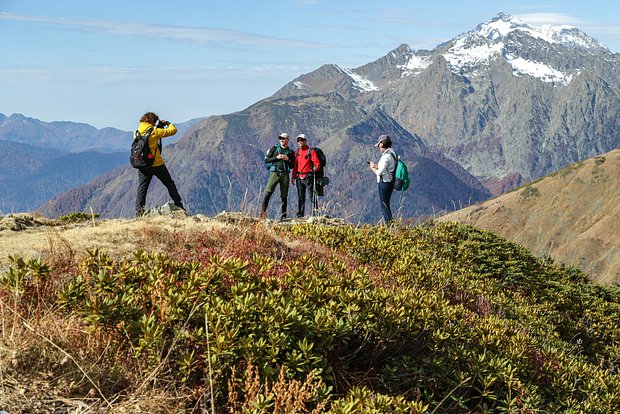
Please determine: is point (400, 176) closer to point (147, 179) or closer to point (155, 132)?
point (155, 132)

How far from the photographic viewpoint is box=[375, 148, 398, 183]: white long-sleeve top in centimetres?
1428

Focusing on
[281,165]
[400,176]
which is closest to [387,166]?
A: [400,176]

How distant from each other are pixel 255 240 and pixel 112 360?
4097 millimetres

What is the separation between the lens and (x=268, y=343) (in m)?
3.95

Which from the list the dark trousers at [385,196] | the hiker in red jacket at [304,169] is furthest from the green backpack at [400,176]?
the hiker in red jacket at [304,169]

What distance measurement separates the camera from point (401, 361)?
479 centimetres

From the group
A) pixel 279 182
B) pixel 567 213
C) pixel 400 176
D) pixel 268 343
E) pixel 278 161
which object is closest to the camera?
pixel 268 343

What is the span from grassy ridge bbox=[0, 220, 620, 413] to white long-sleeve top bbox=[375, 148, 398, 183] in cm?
705

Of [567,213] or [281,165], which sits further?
[567,213]

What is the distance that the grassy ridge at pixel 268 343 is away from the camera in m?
3.68

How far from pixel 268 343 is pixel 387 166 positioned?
10894 mm

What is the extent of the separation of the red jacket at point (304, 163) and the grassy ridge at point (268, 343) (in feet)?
28.2

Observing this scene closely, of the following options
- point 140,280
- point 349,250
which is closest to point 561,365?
point 349,250

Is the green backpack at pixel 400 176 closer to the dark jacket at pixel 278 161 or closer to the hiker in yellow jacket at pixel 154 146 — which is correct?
the dark jacket at pixel 278 161
